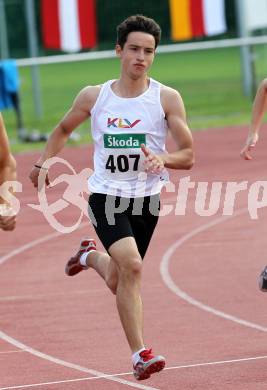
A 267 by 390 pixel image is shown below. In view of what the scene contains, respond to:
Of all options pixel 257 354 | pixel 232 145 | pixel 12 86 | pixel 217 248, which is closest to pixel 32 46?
pixel 12 86

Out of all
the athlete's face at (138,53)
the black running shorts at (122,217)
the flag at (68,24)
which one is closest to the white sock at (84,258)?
the black running shorts at (122,217)

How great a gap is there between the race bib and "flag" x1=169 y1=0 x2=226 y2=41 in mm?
22976

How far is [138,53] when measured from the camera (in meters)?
8.70

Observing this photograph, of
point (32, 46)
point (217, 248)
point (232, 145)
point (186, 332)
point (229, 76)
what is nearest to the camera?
point (186, 332)

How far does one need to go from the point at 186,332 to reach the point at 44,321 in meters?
1.34

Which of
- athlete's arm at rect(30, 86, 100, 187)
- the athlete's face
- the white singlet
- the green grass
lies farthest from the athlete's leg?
the green grass

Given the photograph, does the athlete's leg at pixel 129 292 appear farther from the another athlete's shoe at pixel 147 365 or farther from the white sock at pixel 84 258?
the white sock at pixel 84 258

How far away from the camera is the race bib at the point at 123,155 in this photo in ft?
28.5

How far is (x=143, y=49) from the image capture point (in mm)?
8719

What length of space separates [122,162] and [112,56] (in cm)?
2125

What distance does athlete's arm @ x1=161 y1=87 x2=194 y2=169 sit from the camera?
8633mm

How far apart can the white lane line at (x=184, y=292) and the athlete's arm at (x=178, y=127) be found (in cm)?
205

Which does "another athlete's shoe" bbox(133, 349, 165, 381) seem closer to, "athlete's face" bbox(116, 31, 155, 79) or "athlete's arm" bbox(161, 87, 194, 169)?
"athlete's arm" bbox(161, 87, 194, 169)

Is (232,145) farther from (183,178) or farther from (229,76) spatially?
(229,76)
